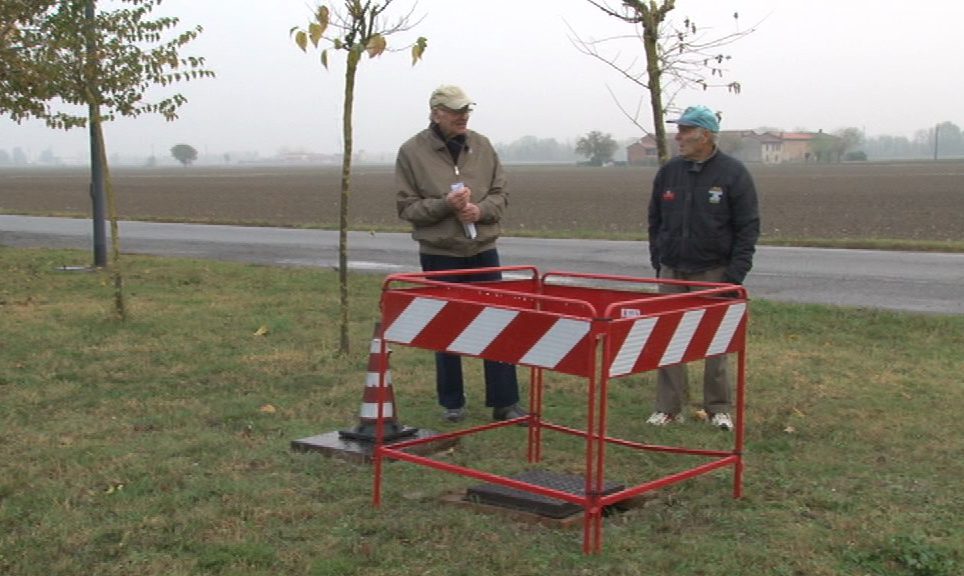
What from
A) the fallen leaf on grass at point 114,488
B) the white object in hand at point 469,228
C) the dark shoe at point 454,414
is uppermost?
the white object in hand at point 469,228

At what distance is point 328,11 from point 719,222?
10.6 ft

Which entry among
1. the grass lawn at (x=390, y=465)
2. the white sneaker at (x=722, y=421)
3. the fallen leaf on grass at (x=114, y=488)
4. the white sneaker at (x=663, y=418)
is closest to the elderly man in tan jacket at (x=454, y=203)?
the grass lawn at (x=390, y=465)

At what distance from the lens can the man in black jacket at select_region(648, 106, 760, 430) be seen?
676cm

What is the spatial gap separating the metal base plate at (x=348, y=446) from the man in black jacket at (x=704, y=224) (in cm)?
148

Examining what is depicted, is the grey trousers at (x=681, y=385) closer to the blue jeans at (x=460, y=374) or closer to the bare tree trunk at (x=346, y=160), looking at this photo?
the blue jeans at (x=460, y=374)

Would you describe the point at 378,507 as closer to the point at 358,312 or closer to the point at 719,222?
the point at 719,222

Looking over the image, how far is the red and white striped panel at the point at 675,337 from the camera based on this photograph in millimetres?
4664

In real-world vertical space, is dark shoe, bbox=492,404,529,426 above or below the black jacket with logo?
below

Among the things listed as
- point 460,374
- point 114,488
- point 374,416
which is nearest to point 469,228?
point 460,374

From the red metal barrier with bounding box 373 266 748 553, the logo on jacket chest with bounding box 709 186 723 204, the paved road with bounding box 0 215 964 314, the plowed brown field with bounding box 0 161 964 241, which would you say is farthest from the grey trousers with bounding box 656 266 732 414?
the plowed brown field with bounding box 0 161 964 241

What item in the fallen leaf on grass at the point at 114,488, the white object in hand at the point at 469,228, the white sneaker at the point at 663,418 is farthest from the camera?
the white sneaker at the point at 663,418

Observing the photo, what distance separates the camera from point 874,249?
21094 millimetres

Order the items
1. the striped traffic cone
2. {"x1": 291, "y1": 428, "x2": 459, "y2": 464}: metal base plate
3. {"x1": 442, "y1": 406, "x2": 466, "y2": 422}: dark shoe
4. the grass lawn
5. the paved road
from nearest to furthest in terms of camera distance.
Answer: the grass lawn < {"x1": 291, "y1": 428, "x2": 459, "y2": 464}: metal base plate < the striped traffic cone < {"x1": 442, "y1": 406, "x2": 466, "y2": 422}: dark shoe < the paved road

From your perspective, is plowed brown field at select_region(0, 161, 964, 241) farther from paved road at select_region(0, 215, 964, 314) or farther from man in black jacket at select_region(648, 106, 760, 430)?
man in black jacket at select_region(648, 106, 760, 430)
